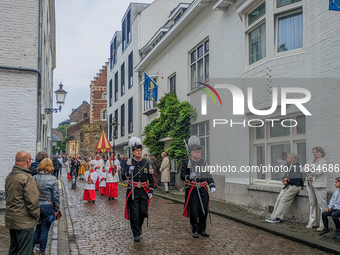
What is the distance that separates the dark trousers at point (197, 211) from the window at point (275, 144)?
296cm

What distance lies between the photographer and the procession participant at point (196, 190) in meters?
7.80

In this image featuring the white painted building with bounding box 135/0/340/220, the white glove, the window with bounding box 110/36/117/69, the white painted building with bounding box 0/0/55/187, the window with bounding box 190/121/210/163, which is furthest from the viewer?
the window with bounding box 110/36/117/69

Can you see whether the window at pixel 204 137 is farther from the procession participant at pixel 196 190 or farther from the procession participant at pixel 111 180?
the procession participant at pixel 196 190

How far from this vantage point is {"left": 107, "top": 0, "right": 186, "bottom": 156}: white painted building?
1073 inches

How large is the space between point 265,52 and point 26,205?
7.82 meters

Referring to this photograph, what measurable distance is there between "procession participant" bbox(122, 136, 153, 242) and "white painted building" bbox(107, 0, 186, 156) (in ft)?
62.2

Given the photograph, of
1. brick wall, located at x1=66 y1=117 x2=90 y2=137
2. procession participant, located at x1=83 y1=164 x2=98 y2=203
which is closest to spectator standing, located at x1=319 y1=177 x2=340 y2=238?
procession participant, located at x1=83 y1=164 x2=98 y2=203

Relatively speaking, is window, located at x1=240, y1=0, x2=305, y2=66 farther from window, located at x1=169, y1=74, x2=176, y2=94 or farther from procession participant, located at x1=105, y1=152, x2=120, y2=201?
window, located at x1=169, y1=74, x2=176, y2=94

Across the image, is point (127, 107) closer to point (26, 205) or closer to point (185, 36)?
point (185, 36)

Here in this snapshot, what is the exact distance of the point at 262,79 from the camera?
10383 mm

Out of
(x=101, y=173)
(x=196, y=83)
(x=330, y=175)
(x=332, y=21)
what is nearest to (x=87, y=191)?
(x=101, y=173)

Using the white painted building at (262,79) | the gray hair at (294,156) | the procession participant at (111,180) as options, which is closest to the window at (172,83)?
the white painted building at (262,79)

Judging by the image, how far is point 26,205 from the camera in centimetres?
500

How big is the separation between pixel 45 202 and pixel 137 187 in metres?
2.10
